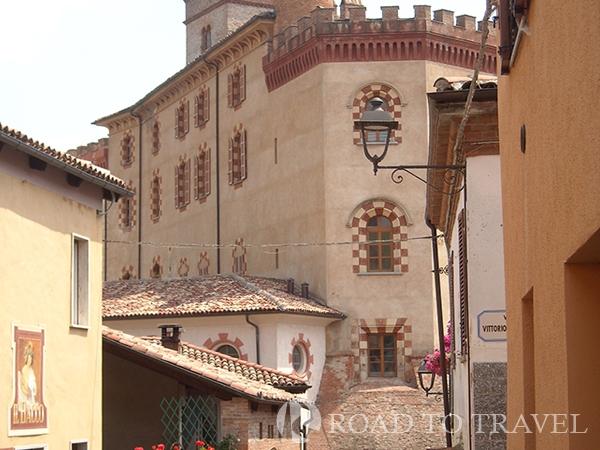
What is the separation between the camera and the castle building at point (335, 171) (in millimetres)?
33312

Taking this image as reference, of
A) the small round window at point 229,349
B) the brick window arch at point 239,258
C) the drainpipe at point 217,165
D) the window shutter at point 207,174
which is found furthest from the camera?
the window shutter at point 207,174

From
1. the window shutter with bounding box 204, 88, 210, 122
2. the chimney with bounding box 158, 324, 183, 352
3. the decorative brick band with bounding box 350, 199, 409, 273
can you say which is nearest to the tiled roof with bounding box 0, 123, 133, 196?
the chimney with bounding box 158, 324, 183, 352

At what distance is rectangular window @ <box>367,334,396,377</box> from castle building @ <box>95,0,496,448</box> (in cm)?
4

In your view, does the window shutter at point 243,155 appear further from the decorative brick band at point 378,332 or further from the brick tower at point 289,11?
the decorative brick band at point 378,332

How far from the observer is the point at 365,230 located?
3378 cm

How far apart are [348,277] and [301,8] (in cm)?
1027

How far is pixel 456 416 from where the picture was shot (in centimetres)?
1600

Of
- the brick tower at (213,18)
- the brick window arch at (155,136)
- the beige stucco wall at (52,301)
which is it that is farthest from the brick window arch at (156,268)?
the beige stucco wall at (52,301)

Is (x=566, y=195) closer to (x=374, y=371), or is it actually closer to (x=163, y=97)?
(x=374, y=371)

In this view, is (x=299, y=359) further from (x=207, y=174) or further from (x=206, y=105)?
(x=206, y=105)

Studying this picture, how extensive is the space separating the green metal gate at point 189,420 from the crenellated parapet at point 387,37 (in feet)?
57.0

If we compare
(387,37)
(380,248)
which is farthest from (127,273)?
(387,37)

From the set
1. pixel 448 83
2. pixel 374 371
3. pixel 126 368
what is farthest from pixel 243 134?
pixel 448 83

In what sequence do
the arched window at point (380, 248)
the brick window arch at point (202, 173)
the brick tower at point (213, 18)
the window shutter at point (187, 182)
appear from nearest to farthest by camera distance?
the arched window at point (380, 248)
the brick window arch at point (202, 173)
the window shutter at point (187, 182)
the brick tower at point (213, 18)
